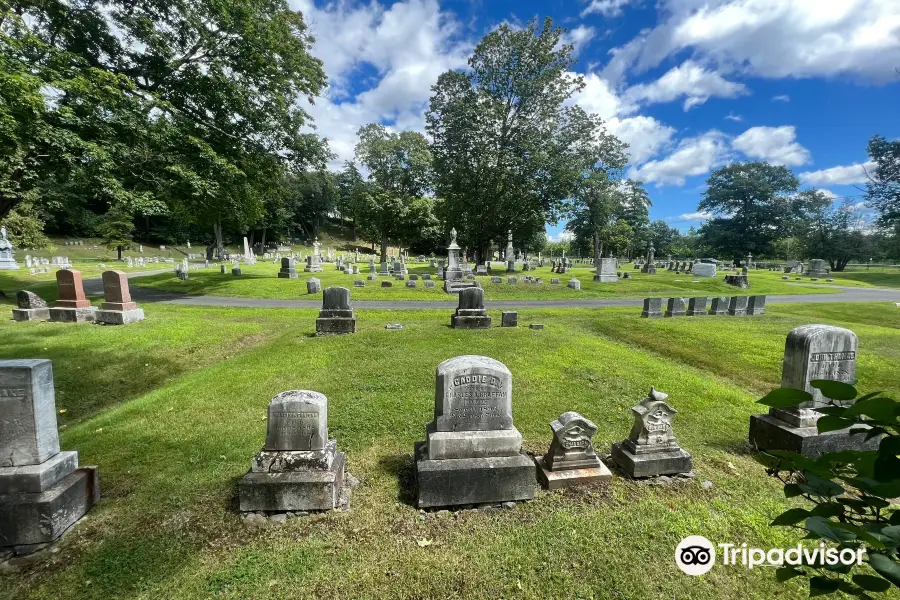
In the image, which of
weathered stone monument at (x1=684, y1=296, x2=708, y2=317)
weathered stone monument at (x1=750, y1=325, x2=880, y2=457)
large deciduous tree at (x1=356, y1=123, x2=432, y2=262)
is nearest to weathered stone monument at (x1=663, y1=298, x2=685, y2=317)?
weathered stone monument at (x1=684, y1=296, x2=708, y2=317)

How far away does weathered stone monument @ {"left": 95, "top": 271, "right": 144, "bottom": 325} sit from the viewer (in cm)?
1195

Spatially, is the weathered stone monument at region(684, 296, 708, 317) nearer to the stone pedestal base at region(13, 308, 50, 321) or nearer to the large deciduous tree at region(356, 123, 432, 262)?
the stone pedestal base at region(13, 308, 50, 321)

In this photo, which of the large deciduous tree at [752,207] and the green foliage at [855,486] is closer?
the green foliage at [855,486]

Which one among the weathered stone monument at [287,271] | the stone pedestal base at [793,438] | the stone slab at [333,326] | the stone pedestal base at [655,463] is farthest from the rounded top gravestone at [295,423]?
the weathered stone monument at [287,271]

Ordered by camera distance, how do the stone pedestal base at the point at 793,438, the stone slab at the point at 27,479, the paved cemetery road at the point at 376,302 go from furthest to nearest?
the paved cemetery road at the point at 376,302, the stone pedestal base at the point at 793,438, the stone slab at the point at 27,479

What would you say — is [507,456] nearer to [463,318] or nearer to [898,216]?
[463,318]

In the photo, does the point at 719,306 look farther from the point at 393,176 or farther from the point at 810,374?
the point at 393,176

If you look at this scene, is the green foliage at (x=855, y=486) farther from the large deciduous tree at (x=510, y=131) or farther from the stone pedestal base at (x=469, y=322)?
the large deciduous tree at (x=510, y=131)

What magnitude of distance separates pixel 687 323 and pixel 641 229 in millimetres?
69554

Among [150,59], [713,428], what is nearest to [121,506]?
[713,428]

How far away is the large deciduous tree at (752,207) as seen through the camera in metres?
56.8

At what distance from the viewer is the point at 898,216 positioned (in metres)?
43.2

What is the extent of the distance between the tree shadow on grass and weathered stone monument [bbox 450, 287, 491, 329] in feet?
24.8

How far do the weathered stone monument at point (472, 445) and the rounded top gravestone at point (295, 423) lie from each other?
125cm
